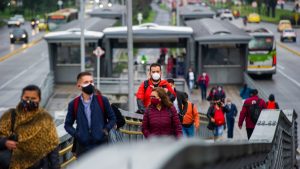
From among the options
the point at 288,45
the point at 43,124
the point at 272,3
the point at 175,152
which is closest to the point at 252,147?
the point at 43,124

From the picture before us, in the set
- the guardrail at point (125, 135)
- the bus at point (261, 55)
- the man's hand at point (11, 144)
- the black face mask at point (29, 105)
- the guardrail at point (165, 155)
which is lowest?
the bus at point (261, 55)

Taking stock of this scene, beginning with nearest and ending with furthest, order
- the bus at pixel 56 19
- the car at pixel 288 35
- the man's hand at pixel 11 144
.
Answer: the man's hand at pixel 11 144, the car at pixel 288 35, the bus at pixel 56 19

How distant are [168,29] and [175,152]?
4032 centimetres

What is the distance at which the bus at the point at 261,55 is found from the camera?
50.5m

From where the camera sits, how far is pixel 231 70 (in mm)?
46188

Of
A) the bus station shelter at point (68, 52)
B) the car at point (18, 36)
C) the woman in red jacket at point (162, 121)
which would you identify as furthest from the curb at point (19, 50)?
the woman in red jacket at point (162, 121)

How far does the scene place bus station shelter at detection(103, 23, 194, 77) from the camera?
144ft

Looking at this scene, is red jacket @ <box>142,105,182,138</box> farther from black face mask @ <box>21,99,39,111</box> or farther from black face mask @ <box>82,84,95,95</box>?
black face mask @ <box>21,99,39,111</box>

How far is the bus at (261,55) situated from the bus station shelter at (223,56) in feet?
12.9

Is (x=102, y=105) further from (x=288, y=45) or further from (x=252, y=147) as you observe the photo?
(x=288, y=45)

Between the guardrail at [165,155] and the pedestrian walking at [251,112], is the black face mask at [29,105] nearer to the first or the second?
the guardrail at [165,155]

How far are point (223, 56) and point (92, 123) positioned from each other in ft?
123

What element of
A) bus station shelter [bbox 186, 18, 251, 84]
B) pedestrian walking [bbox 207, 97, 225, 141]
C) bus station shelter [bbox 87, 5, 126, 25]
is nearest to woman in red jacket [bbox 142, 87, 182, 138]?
pedestrian walking [bbox 207, 97, 225, 141]

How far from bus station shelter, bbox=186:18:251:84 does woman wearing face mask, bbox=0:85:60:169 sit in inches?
1457
